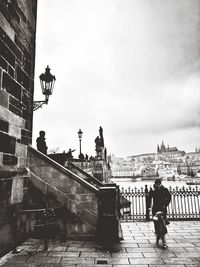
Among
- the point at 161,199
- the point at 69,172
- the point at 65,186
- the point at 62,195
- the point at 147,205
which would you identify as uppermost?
the point at 69,172

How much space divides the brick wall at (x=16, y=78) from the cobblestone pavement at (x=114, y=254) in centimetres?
219

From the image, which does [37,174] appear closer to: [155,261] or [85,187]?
[85,187]

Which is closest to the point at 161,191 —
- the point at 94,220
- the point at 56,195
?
the point at 94,220

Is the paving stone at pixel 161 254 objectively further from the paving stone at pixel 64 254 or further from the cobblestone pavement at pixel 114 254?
the paving stone at pixel 64 254

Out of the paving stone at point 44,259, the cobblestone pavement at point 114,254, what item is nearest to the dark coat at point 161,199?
the cobblestone pavement at point 114,254

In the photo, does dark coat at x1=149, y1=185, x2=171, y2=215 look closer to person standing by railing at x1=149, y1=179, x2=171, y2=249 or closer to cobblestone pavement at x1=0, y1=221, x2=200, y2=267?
person standing by railing at x1=149, y1=179, x2=171, y2=249

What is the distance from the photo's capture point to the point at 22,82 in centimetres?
596

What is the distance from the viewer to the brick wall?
4.85m

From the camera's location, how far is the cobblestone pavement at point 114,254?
447 cm

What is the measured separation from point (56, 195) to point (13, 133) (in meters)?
2.35

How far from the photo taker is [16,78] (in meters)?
5.56

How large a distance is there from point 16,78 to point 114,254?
5092 millimetres

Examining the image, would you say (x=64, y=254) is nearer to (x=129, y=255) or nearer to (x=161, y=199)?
(x=129, y=255)

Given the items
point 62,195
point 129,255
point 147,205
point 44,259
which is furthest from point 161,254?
point 147,205
